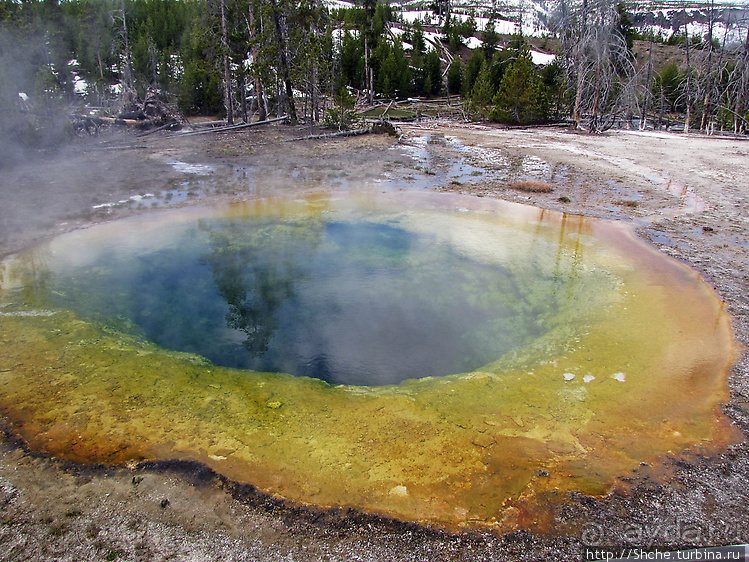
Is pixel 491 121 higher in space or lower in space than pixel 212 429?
higher

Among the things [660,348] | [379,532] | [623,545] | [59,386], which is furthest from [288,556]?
[660,348]

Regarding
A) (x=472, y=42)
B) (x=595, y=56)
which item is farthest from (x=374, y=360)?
(x=472, y=42)

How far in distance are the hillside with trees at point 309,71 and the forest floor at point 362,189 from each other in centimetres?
167

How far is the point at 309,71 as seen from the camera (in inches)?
653

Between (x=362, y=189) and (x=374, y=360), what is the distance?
5745 millimetres

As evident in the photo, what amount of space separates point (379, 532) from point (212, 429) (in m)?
1.39

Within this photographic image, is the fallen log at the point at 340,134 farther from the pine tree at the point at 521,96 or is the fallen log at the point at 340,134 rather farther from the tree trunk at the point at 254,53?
the pine tree at the point at 521,96

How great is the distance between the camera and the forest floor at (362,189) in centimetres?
241

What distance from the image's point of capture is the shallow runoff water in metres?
2.97

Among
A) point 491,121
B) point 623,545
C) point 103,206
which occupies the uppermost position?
point 491,121

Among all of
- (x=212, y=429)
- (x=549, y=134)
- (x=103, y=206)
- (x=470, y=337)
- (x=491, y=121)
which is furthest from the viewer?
(x=491, y=121)

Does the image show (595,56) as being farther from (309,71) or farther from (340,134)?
(309,71)

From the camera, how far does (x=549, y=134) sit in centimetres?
1745

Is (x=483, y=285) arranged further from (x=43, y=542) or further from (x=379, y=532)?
(x=43, y=542)
